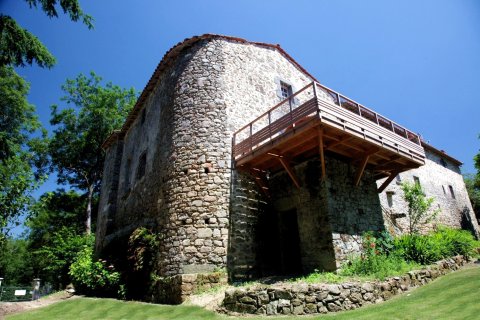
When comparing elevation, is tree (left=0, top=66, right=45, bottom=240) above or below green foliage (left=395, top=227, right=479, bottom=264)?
above

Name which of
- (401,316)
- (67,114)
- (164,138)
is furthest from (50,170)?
(401,316)

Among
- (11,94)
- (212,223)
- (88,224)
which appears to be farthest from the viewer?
(88,224)

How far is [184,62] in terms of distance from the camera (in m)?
12.8

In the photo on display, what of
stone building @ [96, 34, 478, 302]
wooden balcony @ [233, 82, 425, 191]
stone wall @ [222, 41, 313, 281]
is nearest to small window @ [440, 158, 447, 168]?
stone building @ [96, 34, 478, 302]

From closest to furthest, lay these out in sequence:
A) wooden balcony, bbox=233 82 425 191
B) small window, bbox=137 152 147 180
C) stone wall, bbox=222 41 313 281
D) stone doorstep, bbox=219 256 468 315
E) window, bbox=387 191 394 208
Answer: stone doorstep, bbox=219 256 468 315 < wooden balcony, bbox=233 82 425 191 < stone wall, bbox=222 41 313 281 < small window, bbox=137 152 147 180 < window, bbox=387 191 394 208

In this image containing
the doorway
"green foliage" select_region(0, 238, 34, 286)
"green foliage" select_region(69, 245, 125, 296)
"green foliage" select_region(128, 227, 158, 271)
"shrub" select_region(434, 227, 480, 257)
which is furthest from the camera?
"green foliage" select_region(0, 238, 34, 286)

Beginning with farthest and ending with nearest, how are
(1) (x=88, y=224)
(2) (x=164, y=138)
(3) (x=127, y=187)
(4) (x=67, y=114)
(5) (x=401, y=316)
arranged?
(4) (x=67, y=114) → (1) (x=88, y=224) → (3) (x=127, y=187) → (2) (x=164, y=138) → (5) (x=401, y=316)

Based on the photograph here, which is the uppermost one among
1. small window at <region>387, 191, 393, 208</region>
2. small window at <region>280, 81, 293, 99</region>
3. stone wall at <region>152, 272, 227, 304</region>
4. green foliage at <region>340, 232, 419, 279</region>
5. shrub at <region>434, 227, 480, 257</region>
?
small window at <region>280, 81, 293, 99</region>

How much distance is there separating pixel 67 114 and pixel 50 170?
17.9 ft

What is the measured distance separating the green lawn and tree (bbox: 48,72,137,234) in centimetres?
1817

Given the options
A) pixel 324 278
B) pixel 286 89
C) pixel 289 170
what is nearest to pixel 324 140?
pixel 289 170

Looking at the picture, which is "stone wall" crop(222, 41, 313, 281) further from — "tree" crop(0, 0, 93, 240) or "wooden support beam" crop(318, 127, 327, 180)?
"tree" crop(0, 0, 93, 240)

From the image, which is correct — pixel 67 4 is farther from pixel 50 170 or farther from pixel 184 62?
pixel 50 170

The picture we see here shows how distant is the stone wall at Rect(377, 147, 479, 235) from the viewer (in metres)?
18.2
